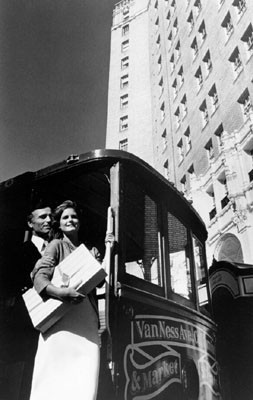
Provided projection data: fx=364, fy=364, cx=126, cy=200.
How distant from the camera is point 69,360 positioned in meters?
2.40

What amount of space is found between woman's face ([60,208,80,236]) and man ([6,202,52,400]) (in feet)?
1.75

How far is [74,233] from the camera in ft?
10.2

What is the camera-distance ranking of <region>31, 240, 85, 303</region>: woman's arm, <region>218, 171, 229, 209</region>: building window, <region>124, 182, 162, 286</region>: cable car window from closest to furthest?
<region>31, 240, 85, 303</region>: woman's arm, <region>124, 182, 162, 286</region>: cable car window, <region>218, 171, 229, 209</region>: building window

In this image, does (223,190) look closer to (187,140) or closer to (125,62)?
(187,140)

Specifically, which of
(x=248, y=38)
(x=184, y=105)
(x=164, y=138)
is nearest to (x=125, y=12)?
(x=164, y=138)

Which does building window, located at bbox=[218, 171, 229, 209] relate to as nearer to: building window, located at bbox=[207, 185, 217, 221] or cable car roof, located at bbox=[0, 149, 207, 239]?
building window, located at bbox=[207, 185, 217, 221]

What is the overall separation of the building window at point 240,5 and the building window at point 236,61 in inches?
88.7

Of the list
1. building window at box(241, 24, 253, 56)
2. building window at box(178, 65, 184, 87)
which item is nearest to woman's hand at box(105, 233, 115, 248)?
building window at box(241, 24, 253, 56)

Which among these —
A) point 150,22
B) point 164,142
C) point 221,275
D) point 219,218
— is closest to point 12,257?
point 221,275

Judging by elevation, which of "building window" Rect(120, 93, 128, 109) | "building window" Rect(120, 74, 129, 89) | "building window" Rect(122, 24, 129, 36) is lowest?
"building window" Rect(120, 93, 128, 109)

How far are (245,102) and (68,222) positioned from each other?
19.6 meters

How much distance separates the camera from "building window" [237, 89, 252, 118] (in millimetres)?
19797

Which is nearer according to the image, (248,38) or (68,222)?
(68,222)

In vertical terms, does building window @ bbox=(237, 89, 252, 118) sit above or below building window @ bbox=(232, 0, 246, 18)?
below
